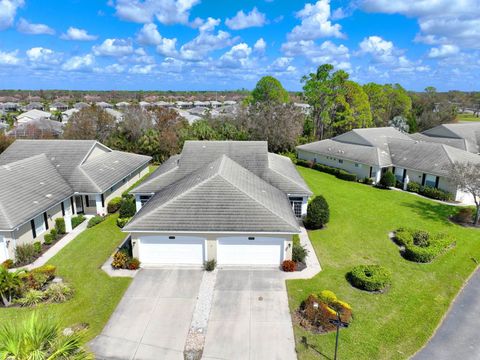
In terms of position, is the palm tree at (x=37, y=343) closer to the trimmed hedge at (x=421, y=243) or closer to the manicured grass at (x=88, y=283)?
the manicured grass at (x=88, y=283)

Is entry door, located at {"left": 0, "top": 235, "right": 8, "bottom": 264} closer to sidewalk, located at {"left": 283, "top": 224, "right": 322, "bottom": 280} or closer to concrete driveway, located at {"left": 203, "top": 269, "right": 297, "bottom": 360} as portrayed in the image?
concrete driveway, located at {"left": 203, "top": 269, "right": 297, "bottom": 360}

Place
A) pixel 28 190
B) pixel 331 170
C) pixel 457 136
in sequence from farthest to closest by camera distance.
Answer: pixel 457 136, pixel 331 170, pixel 28 190

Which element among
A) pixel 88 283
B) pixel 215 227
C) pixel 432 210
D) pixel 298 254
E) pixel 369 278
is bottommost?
pixel 88 283

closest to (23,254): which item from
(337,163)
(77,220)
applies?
(77,220)

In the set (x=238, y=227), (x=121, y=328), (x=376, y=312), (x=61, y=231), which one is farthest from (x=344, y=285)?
(x=61, y=231)

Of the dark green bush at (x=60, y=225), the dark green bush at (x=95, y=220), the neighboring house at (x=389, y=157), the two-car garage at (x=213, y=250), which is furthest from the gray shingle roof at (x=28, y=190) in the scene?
the neighboring house at (x=389, y=157)

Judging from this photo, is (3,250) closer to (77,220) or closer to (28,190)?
(28,190)

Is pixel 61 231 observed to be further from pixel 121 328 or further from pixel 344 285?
pixel 344 285
